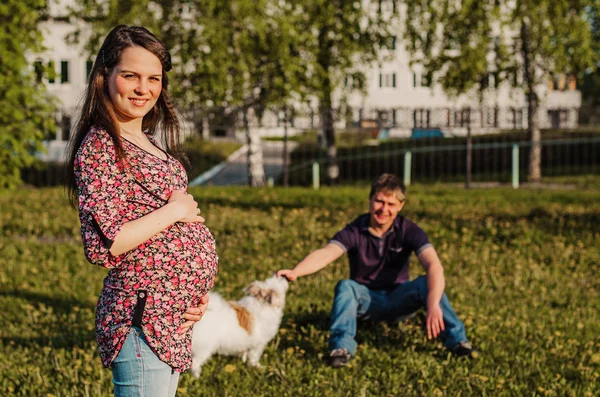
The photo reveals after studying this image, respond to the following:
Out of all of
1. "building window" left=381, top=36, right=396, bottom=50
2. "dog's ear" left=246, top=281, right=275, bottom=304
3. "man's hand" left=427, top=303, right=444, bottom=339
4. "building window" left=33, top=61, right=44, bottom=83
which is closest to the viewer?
"man's hand" left=427, top=303, right=444, bottom=339

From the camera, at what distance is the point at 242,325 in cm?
535

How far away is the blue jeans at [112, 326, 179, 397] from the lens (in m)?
2.79

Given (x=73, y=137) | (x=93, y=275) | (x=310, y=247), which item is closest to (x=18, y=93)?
(x=93, y=275)

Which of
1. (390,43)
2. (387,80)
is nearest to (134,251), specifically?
(390,43)

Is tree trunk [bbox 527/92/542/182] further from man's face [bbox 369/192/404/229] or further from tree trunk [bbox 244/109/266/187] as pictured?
man's face [bbox 369/192/404/229]

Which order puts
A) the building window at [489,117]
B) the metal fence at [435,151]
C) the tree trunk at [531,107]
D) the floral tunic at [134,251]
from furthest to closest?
1. the metal fence at [435,151]
2. the tree trunk at [531,107]
3. the building window at [489,117]
4. the floral tunic at [134,251]

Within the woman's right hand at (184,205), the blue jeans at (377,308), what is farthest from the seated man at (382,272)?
the woman's right hand at (184,205)

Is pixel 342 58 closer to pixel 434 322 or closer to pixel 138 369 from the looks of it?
pixel 434 322

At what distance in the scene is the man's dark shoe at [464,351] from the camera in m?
5.57

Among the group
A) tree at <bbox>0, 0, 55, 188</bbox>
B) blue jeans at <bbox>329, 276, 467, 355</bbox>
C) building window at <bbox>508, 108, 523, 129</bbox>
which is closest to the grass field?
blue jeans at <bbox>329, 276, 467, 355</bbox>

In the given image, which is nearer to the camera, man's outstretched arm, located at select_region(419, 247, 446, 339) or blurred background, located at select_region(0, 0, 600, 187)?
man's outstretched arm, located at select_region(419, 247, 446, 339)

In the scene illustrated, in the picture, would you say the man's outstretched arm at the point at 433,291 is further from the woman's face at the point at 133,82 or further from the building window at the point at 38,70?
the building window at the point at 38,70

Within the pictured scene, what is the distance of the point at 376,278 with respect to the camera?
6.06 metres

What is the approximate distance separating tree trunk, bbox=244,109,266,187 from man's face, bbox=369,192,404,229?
14196 mm
